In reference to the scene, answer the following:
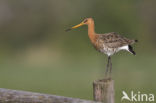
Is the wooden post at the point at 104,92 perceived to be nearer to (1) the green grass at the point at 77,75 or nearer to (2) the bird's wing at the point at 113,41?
(2) the bird's wing at the point at 113,41

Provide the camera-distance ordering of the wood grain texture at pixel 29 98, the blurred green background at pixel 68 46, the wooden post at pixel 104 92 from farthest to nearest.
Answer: the blurred green background at pixel 68 46 < the wooden post at pixel 104 92 < the wood grain texture at pixel 29 98

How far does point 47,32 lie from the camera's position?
25.5 metres

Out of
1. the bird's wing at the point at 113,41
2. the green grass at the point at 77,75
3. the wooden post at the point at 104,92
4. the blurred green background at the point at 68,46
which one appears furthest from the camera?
the blurred green background at the point at 68,46

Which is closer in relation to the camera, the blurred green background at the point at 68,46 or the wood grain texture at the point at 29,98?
the wood grain texture at the point at 29,98

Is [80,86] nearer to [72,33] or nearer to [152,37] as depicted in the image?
[72,33]

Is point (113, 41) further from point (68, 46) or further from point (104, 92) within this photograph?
point (68, 46)

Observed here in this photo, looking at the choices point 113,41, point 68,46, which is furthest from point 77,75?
point 113,41

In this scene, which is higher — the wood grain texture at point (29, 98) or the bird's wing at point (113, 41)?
the bird's wing at point (113, 41)

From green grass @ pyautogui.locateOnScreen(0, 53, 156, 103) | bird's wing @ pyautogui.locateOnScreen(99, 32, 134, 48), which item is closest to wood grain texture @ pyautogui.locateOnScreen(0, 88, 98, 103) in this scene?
bird's wing @ pyautogui.locateOnScreen(99, 32, 134, 48)

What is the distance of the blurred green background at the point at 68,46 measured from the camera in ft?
54.9

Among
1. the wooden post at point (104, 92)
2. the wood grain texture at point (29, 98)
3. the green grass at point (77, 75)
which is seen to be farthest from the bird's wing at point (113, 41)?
the wood grain texture at point (29, 98)

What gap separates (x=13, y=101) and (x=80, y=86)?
360 inches

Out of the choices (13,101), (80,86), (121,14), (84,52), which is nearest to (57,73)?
(80,86)

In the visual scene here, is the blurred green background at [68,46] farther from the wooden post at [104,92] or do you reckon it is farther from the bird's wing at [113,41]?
the wooden post at [104,92]
